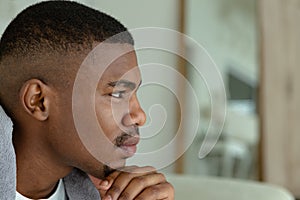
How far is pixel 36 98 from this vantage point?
1.45 ft

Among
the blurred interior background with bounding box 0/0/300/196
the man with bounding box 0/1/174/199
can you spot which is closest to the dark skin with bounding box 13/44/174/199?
the man with bounding box 0/1/174/199

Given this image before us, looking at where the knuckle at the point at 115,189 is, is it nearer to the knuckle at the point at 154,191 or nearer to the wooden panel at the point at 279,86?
the knuckle at the point at 154,191


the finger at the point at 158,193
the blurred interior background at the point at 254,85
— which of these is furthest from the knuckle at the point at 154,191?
the blurred interior background at the point at 254,85

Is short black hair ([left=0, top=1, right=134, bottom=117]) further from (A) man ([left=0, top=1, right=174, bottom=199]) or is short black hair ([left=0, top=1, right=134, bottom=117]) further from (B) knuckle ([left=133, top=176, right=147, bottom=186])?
(B) knuckle ([left=133, top=176, right=147, bottom=186])

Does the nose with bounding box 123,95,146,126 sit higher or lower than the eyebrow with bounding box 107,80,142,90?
lower

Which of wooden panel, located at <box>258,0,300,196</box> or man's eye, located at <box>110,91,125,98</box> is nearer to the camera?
man's eye, located at <box>110,91,125,98</box>

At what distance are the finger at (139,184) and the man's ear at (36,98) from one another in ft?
0.33

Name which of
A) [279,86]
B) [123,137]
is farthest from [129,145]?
[279,86]

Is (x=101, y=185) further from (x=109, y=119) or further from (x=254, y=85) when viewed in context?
(x=254, y=85)

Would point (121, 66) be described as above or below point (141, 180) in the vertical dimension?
above

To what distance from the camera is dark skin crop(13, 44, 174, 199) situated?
44 centimetres

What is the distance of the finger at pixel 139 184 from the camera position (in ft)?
1.63

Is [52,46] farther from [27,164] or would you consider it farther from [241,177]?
[241,177]

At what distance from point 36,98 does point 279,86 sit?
1450 mm
